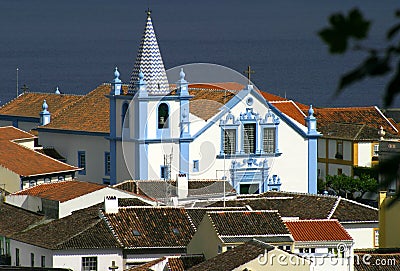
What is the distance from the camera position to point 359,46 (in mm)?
2551

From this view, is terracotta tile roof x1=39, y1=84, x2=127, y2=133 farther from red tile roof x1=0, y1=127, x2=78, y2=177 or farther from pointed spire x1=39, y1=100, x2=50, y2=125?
red tile roof x1=0, y1=127, x2=78, y2=177

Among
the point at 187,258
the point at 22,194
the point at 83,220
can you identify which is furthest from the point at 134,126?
the point at 187,258

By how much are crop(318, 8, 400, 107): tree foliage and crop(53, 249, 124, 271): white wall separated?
914 inches

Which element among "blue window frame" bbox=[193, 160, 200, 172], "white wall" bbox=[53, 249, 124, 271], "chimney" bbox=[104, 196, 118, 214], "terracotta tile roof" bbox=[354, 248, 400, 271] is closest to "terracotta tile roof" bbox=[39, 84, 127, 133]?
"blue window frame" bbox=[193, 160, 200, 172]

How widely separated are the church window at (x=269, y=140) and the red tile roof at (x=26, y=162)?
237 inches

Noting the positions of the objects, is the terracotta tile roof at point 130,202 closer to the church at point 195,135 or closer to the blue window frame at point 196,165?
the church at point 195,135

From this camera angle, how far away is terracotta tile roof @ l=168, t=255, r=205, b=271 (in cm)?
2164

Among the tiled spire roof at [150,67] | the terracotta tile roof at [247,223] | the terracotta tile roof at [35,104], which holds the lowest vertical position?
the terracotta tile roof at [247,223]

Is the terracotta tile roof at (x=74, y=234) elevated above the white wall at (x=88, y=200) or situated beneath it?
situated beneath

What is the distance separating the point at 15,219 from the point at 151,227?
5.71 m

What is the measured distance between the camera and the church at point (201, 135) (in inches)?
1738

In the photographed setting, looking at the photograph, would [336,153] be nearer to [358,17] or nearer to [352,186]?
[352,186]

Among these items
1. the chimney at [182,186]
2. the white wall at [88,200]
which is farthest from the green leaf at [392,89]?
the chimney at [182,186]

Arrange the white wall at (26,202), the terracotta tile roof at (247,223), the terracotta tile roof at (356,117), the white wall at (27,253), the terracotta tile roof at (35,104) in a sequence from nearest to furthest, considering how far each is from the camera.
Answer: the terracotta tile roof at (247,223), the white wall at (27,253), the white wall at (26,202), the terracotta tile roof at (35,104), the terracotta tile roof at (356,117)
